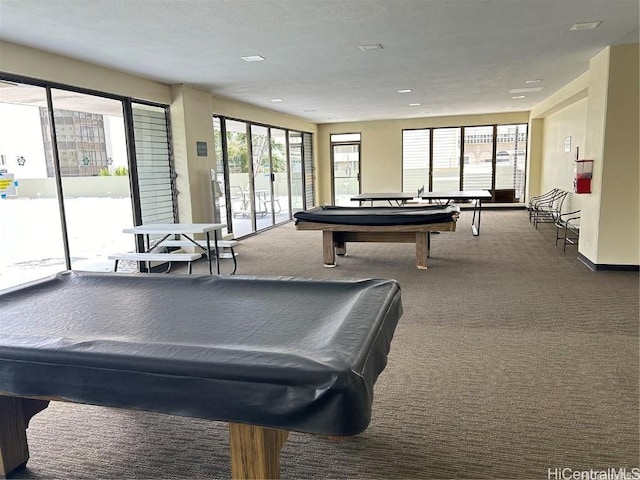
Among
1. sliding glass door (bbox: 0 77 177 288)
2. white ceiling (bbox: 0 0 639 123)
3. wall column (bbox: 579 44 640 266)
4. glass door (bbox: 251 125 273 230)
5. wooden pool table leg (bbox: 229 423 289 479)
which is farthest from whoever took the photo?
glass door (bbox: 251 125 273 230)

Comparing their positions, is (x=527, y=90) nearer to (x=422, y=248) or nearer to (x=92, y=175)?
(x=422, y=248)

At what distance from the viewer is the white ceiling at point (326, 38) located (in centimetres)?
347

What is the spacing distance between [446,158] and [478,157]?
80 centimetres

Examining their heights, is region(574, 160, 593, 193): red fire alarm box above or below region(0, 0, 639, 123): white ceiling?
below

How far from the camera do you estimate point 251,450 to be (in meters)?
1.58

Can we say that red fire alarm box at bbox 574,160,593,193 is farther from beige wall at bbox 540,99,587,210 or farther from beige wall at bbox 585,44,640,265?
beige wall at bbox 540,99,587,210

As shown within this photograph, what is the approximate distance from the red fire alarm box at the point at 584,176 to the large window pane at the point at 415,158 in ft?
22.4

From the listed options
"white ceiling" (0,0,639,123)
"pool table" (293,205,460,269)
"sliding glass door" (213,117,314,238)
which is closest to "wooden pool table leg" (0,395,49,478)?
"white ceiling" (0,0,639,123)

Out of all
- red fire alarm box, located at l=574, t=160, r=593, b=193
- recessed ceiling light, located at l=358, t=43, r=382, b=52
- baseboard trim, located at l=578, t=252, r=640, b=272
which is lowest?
baseboard trim, located at l=578, t=252, r=640, b=272

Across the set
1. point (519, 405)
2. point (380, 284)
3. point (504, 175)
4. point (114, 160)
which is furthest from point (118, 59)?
point (504, 175)

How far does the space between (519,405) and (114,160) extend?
5295 mm

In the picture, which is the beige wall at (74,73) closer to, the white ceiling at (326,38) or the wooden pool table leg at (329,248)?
the white ceiling at (326,38)

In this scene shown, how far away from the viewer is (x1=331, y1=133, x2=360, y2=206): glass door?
12.9 m

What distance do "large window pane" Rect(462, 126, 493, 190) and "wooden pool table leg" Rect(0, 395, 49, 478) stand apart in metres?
11.6
